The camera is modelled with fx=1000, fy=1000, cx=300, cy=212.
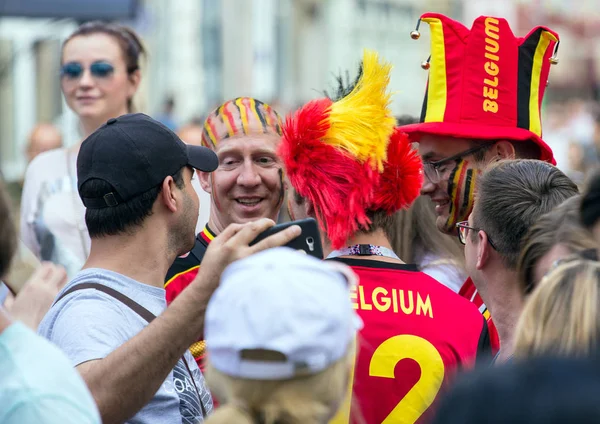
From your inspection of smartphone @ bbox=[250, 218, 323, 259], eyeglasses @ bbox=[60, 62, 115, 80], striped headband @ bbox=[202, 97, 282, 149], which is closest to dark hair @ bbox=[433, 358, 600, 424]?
smartphone @ bbox=[250, 218, 323, 259]

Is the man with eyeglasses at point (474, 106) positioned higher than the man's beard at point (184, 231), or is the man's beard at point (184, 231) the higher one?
the man with eyeglasses at point (474, 106)

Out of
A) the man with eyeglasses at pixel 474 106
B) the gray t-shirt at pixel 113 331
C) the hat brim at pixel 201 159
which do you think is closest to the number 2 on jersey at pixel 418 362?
the gray t-shirt at pixel 113 331

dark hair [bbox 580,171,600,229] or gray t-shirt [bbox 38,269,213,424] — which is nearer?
dark hair [bbox 580,171,600,229]

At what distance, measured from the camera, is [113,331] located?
278cm

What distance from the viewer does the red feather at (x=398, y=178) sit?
10.8 feet

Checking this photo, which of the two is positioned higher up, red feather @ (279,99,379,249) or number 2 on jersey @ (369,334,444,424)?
red feather @ (279,99,379,249)

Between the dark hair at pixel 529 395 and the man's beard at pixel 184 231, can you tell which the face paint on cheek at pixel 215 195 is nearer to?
the man's beard at pixel 184 231

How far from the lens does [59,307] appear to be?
2852 millimetres

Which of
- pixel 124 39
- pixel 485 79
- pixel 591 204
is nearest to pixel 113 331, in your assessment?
pixel 591 204

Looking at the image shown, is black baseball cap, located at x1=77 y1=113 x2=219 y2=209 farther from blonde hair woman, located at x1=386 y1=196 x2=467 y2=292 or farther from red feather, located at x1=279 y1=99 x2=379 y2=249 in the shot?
blonde hair woman, located at x1=386 y1=196 x2=467 y2=292

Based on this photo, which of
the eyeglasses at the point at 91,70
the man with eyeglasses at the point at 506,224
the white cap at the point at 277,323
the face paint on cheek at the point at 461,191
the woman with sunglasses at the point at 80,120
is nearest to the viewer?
the white cap at the point at 277,323

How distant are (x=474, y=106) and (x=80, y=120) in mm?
2204

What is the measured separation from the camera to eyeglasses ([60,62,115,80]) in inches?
202

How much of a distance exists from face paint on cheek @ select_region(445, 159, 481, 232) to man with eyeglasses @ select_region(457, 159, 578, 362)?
2.60 ft
